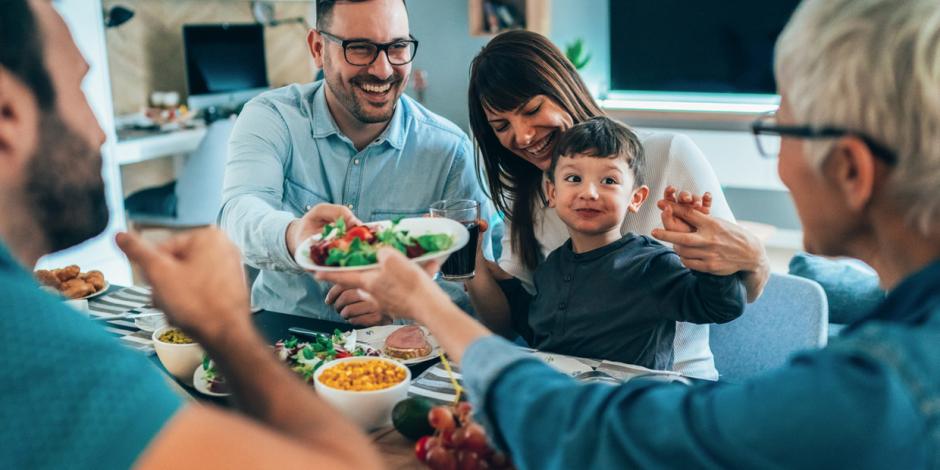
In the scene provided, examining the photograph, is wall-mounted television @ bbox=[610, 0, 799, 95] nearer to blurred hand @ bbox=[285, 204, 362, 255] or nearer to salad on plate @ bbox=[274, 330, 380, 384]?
blurred hand @ bbox=[285, 204, 362, 255]

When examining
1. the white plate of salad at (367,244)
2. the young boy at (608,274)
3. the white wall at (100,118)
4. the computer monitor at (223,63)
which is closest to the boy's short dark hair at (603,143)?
the young boy at (608,274)

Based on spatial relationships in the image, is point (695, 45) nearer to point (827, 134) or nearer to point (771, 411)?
point (827, 134)

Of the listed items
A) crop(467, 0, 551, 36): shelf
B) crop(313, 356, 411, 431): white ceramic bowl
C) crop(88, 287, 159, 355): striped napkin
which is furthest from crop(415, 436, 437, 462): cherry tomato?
crop(467, 0, 551, 36): shelf

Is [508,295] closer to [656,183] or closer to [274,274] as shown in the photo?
[656,183]

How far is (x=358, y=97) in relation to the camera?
2.38 meters

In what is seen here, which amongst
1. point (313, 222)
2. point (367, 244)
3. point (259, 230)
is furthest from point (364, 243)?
point (259, 230)

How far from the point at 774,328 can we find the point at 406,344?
0.86 meters

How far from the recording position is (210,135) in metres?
4.53

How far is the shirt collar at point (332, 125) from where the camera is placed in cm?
243

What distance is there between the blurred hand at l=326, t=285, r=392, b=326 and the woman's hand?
0.69m

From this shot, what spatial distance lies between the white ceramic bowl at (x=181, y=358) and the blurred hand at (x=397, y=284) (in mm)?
426

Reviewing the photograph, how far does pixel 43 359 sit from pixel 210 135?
404 cm

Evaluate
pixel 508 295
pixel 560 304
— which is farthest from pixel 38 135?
pixel 508 295

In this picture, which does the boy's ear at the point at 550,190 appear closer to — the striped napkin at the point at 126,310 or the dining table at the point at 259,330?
the dining table at the point at 259,330
